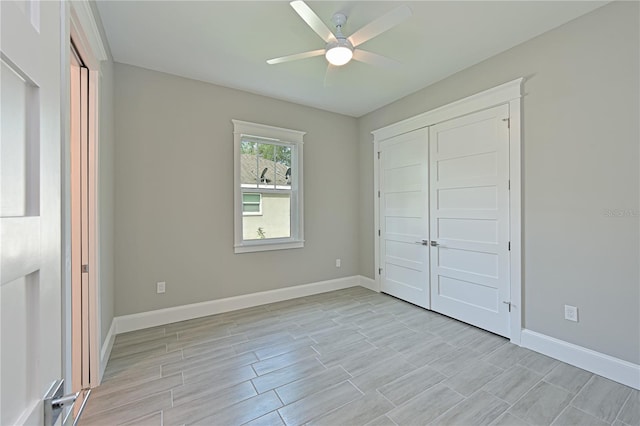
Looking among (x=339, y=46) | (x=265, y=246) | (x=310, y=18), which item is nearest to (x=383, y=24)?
(x=339, y=46)

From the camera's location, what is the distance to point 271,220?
4.01m

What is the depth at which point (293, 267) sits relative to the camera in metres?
4.09

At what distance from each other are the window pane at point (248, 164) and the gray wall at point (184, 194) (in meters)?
0.21

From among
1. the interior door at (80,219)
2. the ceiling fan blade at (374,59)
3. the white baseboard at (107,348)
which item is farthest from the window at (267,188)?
the ceiling fan blade at (374,59)

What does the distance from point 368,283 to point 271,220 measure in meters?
1.87

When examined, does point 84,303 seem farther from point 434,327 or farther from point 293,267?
point 434,327

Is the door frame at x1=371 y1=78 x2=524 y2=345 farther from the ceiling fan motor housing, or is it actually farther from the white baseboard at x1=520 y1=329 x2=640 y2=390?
the ceiling fan motor housing

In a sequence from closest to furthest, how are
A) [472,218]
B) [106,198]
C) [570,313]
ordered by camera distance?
[570,313], [106,198], [472,218]

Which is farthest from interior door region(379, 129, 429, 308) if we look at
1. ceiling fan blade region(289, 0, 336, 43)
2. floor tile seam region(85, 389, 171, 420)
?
floor tile seam region(85, 389, 171, 420)

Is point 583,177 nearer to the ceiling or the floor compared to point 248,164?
nearer to the floor

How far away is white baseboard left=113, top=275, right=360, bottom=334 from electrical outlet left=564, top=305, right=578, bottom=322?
2764mm

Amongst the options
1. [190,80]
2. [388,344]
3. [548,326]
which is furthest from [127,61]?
[548,326]

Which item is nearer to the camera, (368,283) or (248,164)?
(248,164)

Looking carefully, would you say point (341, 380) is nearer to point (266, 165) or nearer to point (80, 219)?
point (80, 219)
